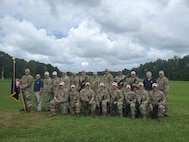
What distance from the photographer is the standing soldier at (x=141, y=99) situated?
10336mm

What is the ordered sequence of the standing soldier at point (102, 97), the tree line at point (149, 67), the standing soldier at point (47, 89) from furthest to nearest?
the tree line at point (149, 67) → the standing soldier at point (47, 89) → the standing soldier at point (102, 97)

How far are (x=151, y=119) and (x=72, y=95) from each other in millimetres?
3777

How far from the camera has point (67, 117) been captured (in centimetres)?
1045

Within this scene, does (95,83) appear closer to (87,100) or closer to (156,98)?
(87,100)

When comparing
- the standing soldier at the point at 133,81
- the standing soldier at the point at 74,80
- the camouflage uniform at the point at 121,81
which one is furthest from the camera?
the standing soldier at the point at 74,80

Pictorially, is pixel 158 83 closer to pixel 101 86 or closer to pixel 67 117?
pixel 101 86

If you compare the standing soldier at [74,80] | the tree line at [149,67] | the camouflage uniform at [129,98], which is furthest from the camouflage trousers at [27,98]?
the tree line at [149,67]

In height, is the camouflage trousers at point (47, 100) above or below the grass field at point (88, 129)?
above

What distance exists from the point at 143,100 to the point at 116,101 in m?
1.23

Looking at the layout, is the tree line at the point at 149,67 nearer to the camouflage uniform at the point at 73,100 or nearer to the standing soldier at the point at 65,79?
the standing soldier at the point at 65,79

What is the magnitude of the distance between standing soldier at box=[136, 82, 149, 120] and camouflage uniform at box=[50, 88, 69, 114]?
3337 mm

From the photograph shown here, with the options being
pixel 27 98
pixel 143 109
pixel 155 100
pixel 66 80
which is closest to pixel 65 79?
pixel 66 80

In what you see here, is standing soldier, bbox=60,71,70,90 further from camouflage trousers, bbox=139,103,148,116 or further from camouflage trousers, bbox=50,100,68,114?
camouflage trousers, bbox=139,103,148,116

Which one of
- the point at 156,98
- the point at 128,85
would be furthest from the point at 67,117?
the point at 156,98
